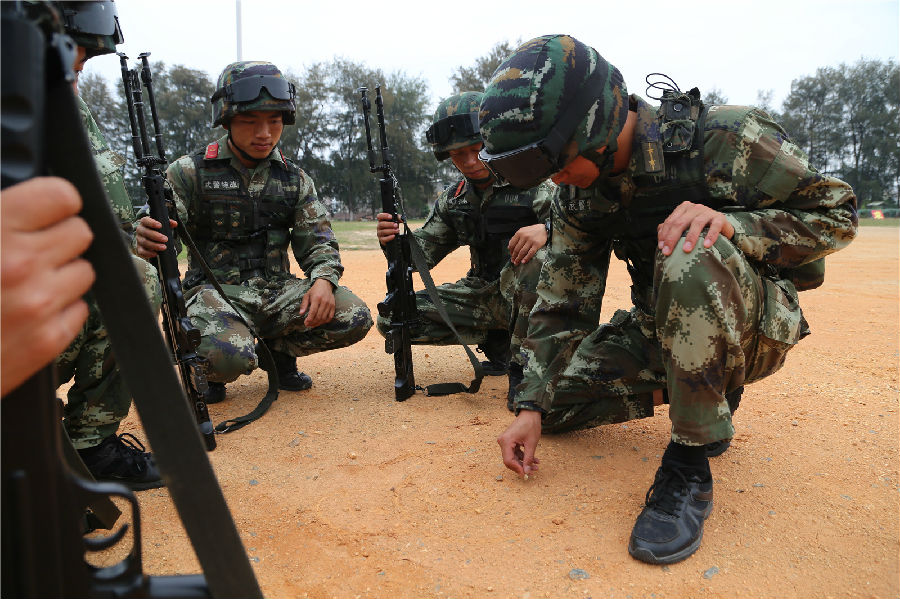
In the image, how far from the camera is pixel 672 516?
215 centimetres

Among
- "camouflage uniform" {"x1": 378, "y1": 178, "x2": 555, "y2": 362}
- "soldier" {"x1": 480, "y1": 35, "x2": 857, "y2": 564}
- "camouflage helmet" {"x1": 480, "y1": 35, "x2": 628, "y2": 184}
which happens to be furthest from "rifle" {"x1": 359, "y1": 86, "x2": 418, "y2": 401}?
"camouflage helmet" {"x1": 480, "y1": 35, "x2": 628, "y2": 184}

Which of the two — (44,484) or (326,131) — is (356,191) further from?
(44,484)

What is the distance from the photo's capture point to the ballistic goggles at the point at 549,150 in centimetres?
228

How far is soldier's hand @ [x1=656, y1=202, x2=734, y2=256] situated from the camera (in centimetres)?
217

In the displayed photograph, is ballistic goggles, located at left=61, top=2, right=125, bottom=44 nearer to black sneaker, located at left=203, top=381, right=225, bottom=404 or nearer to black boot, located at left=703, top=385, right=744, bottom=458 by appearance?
black sneaker, located at left=203, top=381, right=225, bottom=404

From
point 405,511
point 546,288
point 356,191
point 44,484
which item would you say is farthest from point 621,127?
point 356,191

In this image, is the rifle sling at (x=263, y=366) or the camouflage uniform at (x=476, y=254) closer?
the rifle sling at (x=263, y=366)

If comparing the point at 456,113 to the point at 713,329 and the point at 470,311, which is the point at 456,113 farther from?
the point at 713,329

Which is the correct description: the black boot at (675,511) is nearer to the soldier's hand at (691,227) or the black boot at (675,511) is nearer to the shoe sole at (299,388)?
the soldier's hand at (691,227)

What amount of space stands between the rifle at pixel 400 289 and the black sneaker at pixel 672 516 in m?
1.56

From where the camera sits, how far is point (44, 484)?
96 cm

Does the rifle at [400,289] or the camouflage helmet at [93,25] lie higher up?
the camouflage helmet at [93,25]

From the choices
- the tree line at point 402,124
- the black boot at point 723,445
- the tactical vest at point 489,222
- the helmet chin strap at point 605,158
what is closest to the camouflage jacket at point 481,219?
the tactical vest at point 489,222

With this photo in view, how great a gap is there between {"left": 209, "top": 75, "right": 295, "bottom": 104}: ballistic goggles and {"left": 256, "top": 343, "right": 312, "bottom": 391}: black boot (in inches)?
58.3
